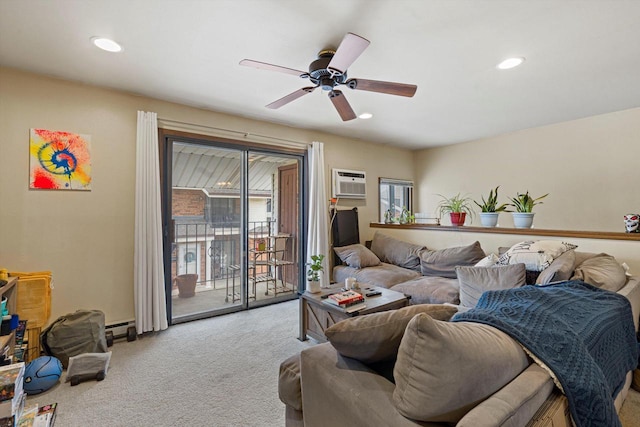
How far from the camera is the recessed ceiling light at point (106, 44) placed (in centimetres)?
207

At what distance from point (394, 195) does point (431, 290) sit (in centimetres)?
292

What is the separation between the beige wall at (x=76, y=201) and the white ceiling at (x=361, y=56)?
0.65 ft

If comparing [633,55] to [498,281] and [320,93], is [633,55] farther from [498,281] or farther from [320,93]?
[320,93]

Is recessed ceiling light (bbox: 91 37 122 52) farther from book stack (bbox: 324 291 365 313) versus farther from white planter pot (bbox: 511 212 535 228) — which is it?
white planter pot (bbox: 511 212 535 228)

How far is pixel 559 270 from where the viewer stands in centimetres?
218

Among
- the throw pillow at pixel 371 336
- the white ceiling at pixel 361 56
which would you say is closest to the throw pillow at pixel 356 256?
the white ceiling at pixel 361 56

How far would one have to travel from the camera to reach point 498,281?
2457 millimetres

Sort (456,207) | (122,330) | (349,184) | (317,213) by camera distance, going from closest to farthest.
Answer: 1. (122,330)
2. (456,207)
3. (317,213)
4. (349,184)

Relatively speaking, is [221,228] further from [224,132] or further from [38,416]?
[38,416]

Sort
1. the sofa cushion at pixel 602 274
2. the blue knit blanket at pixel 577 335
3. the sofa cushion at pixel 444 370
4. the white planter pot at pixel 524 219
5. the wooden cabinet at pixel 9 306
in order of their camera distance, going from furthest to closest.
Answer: the white planter pot at pixel 524 219
the sofa cushion at pixel 602 274
the wooden cabinet at pixel 9 306
the blue knit blanket at pixel 577 335
the sofa cushion at pixel 444 370

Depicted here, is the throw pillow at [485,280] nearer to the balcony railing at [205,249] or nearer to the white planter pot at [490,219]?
the white planter pot at [490,219]

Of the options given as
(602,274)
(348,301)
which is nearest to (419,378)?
(348,301)

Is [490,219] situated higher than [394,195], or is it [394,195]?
[394,195]

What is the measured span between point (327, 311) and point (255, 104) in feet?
7.87
